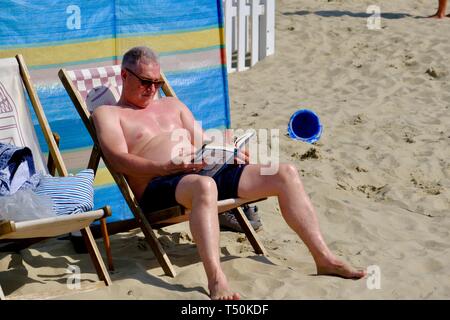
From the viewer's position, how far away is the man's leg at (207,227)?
4.39 meters

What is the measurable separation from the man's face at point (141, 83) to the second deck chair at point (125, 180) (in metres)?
0.26

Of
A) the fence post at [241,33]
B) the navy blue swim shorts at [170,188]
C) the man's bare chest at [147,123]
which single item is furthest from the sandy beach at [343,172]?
the man's bare chest at [147,123]

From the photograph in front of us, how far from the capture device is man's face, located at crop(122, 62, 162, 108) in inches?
198

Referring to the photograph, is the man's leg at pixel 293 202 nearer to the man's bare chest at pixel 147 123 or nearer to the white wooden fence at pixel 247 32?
the man's bare chest at pixel 147 123

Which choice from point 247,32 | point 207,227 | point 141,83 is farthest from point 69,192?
point 247,32

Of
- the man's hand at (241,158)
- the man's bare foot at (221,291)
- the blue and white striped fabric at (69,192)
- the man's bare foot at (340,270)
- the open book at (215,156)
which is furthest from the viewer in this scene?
the man's hand at (241,158)

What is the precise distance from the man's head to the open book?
495mm

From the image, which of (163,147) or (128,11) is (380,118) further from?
(163,147)

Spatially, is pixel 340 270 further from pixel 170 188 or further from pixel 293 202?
pixel 170 188

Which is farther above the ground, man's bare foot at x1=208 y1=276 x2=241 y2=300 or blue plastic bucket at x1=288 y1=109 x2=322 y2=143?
man's bare foot at x1=208 y1=276 x2=241 y2=300

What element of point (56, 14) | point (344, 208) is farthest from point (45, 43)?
point (344, 208)

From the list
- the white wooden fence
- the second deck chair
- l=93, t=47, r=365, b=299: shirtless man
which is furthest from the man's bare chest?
the white wooden fence

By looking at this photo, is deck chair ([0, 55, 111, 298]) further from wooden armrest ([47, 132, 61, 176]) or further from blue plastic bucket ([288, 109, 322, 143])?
blue plastic bucket ([288, 109, 322, 143])

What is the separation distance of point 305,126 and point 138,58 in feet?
Result: 9.90
